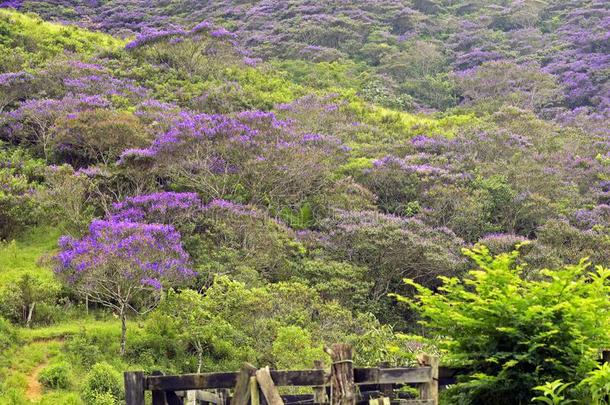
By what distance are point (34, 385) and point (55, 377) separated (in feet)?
1.46

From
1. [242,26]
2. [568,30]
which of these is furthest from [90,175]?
[568,30]

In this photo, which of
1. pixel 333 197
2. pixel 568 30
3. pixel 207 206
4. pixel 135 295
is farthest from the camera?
pixel 568 30

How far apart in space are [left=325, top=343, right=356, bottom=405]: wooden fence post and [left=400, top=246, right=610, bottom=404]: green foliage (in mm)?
1145

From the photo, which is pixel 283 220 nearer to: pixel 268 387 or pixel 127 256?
pixel 127 256

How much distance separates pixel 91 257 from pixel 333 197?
9.69 m

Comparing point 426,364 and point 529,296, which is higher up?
point 529,296

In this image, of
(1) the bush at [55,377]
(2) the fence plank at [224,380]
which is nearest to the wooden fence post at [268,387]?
(2) the fence plank at [224,380]

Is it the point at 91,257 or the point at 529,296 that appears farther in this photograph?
the point at 91,257

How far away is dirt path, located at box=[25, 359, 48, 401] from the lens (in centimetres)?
1428

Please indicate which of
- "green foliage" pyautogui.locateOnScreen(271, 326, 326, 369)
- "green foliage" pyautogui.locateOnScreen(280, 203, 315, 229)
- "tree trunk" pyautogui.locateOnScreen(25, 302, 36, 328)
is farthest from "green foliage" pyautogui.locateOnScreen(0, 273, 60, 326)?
"green foliage" pyautogui.locateOnScreen(280, 203, 315, 229)

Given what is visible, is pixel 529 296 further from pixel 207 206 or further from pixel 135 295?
pixel 207 206

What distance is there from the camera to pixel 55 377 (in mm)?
14695

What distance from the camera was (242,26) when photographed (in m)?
51.9

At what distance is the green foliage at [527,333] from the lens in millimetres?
6785
